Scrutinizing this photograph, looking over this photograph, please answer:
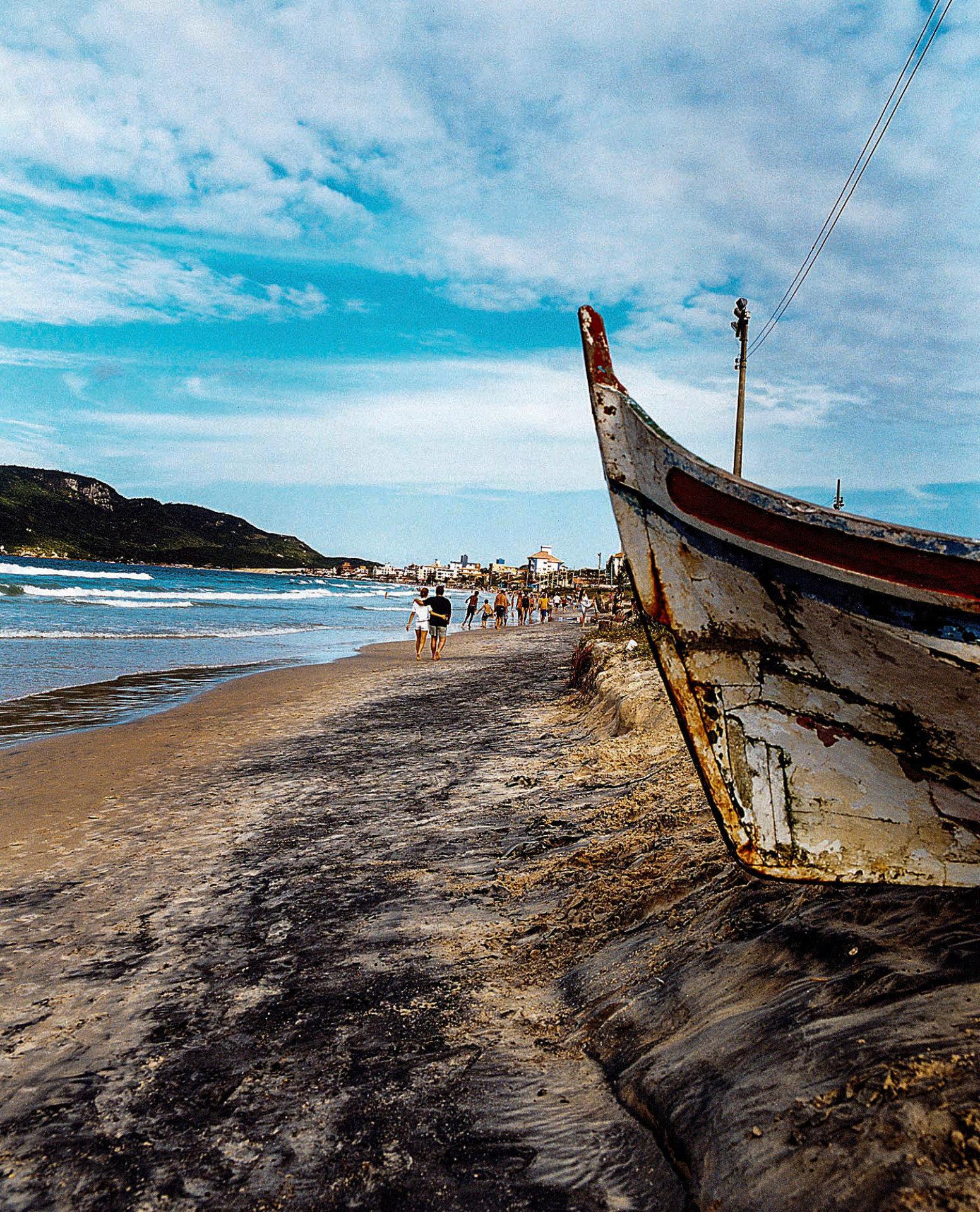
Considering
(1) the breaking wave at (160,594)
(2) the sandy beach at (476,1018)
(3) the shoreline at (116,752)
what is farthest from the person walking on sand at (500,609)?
(2) the sandy beach at (476,1018)

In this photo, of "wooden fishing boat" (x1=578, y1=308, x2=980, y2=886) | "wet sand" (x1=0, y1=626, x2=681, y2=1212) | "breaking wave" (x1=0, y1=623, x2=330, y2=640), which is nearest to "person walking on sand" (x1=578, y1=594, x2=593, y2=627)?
"breaking wave" (x1=0, y1=623, x2=330, y2=640)

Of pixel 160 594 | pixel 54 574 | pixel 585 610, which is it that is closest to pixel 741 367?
pixel 585 610

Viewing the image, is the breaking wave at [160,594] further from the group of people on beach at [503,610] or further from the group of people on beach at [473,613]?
the group of people on beach at [503,610]

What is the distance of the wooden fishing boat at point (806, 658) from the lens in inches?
101

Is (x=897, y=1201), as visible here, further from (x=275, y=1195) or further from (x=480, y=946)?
(x=480, y=946)

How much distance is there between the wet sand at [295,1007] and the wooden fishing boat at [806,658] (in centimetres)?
119

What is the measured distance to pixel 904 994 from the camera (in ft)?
7.50

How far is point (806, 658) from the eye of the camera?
9.53 ft

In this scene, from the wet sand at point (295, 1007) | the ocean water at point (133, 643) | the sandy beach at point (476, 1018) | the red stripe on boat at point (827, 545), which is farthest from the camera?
the ocean water at point (133, 643)

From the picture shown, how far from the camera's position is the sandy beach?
6.68ft

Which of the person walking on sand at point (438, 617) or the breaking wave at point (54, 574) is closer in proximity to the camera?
the person walking on sand at point (438, 617)

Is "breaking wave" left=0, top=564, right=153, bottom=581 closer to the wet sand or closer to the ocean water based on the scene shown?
the ocean water

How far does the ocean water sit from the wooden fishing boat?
829 cm

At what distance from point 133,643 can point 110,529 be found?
11969 cm
